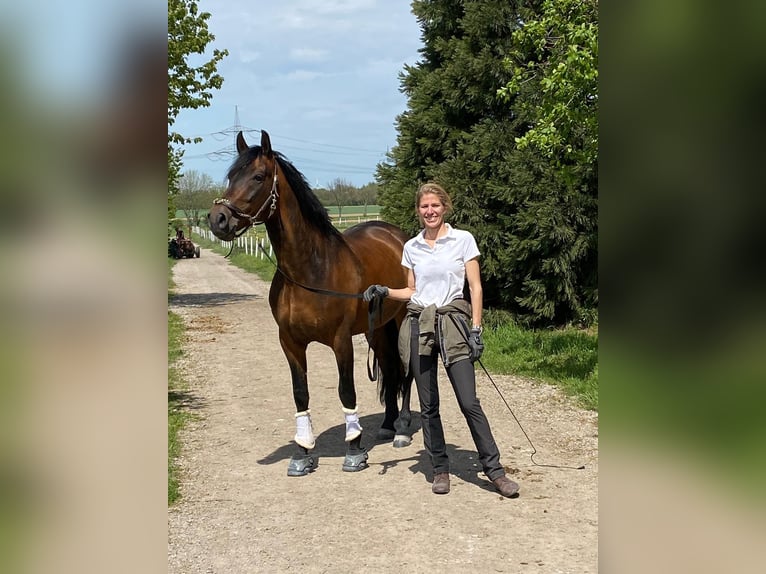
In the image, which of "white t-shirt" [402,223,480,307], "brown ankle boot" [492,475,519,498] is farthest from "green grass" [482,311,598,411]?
"white t-shirt" [402,223,480,307]

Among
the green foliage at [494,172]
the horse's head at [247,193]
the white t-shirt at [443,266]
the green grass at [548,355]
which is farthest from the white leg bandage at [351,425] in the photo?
the green foliage at [494,172]

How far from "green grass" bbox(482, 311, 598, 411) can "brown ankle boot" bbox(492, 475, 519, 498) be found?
2356 millimetres

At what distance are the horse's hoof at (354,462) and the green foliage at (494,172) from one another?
18.4ft

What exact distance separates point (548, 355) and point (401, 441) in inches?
149

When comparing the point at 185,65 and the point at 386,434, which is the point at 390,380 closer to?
the point at 386,434

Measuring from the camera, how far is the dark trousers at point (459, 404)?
15.0 ft

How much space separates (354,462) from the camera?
17.0 feet

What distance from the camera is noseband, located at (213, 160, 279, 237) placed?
4.54 m

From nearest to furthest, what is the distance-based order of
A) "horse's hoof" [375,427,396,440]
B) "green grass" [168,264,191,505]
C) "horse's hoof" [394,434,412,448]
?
"green grass" [168,264,191,505] < "horse's hoof" [394,434,412,448] < "horse's hoof" [375,427,396,440]

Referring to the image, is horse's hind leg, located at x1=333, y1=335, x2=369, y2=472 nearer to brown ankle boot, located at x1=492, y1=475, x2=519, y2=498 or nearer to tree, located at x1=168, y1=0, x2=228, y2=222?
brown ankle boot, located at x1=492, y1=475, x2=519, y2=498

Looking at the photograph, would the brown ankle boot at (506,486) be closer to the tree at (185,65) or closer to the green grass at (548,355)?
the green grass at (548,355)

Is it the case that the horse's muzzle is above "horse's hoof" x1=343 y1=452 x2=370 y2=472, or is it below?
above

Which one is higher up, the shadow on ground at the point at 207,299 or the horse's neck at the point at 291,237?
the horse's neck at the point at 291,237
